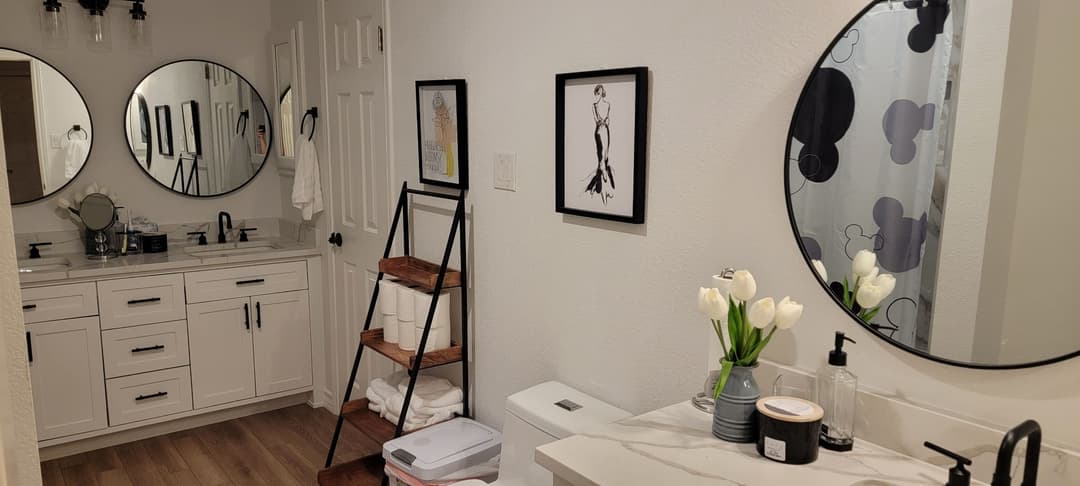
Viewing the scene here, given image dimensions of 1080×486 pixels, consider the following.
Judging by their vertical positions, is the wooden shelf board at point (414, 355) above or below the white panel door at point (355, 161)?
below

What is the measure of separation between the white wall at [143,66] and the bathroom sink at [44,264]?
0.19 metres

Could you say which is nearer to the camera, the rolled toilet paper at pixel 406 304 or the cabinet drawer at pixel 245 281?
the rolled toilet paper at pixel 406 304

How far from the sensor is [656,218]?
1923 mm

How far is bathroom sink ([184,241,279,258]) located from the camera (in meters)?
3.67

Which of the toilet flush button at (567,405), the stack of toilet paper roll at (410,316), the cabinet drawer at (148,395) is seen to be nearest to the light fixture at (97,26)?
the cabinet drawer at (148,395)

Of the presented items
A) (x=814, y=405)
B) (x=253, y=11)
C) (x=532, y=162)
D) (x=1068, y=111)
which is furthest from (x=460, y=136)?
(x=253, y=11)

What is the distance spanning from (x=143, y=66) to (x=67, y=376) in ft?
5.27

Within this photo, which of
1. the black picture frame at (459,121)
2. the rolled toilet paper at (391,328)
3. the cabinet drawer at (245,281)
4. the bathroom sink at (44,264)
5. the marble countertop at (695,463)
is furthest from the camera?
the cabinet drawer at (245,281)

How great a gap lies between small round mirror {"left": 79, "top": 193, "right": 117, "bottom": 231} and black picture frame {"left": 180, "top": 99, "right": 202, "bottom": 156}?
1.74 ft

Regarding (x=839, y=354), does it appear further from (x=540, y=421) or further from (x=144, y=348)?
(x=144, y=348)

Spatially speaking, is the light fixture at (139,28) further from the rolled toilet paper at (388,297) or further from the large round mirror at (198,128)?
the rolled toilet paper at (388,297)

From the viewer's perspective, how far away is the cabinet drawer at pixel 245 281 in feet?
11.6

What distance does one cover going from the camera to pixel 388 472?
250 centimetres

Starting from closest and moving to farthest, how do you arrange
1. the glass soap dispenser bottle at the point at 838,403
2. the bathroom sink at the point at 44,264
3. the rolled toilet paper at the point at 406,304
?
the glass soap dispenser bottle at the point at 838,403 → the rolled toilet paper at the point at 406,304 → the bathroom sink at the point at 44,264
